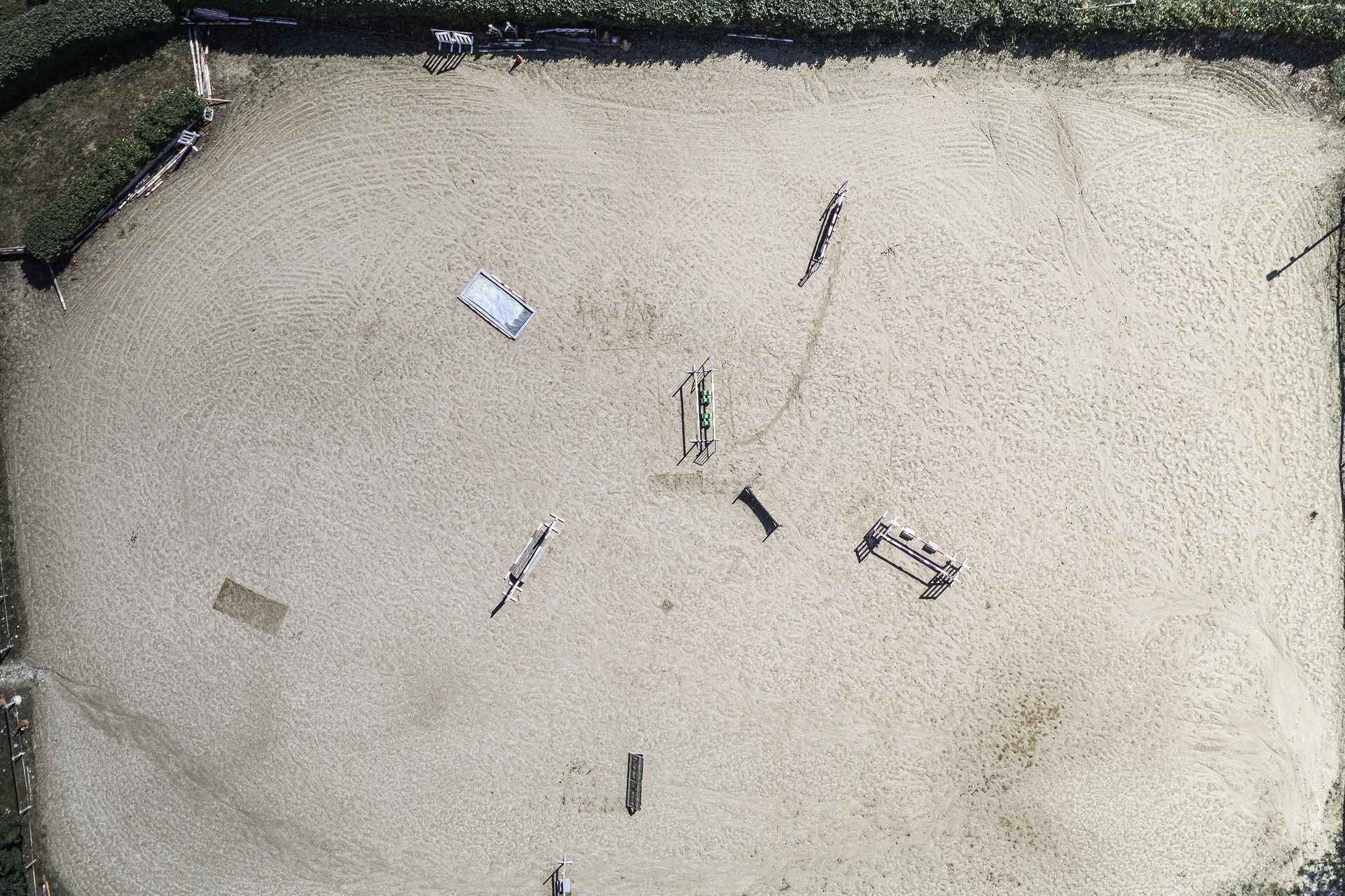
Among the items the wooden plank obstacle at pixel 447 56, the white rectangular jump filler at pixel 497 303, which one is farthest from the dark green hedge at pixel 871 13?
the white rectangular jump filler at pixel 497 303

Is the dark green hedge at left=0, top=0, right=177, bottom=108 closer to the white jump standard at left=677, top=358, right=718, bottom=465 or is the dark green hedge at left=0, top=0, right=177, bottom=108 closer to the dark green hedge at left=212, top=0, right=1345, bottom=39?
the dark green hedge at left=212, top=0, right=1345, bottom=39

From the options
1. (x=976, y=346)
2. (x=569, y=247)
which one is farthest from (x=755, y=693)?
(x=569, y=247)

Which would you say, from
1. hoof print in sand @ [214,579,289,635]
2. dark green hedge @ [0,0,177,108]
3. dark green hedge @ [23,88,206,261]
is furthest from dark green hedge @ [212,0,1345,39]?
hoof print in sand @ [214,579,289,635]

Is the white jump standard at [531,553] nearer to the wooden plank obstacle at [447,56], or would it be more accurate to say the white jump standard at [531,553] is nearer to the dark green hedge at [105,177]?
the wooden plank obstacle at [447,56]

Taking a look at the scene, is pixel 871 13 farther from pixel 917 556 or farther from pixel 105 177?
pixel 105 177

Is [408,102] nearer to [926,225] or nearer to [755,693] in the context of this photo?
[926,225]

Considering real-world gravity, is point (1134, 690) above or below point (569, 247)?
below
